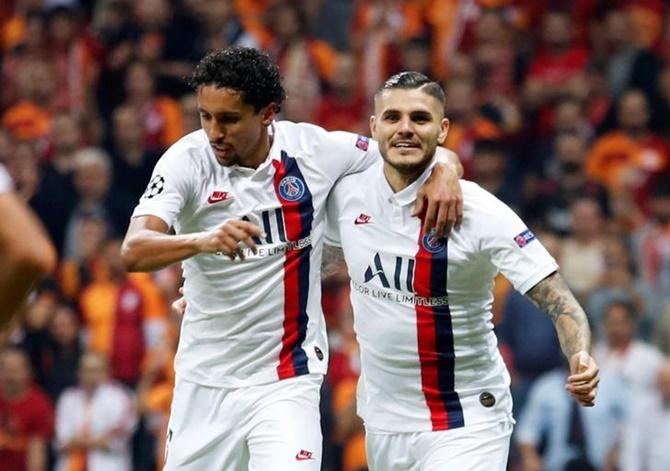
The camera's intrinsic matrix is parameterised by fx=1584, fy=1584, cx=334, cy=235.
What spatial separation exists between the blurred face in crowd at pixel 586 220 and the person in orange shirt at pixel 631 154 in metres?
0.96

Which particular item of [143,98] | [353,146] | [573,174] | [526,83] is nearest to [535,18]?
[526,83]

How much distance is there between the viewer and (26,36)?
15.1 metres

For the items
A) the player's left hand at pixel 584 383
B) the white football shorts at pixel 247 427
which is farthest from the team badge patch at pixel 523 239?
the white football shorts at pixel 247 427

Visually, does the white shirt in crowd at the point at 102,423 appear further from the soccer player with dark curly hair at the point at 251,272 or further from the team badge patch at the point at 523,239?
the team badge patch at the point at 523,239

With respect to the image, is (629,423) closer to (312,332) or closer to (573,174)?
(573,174)

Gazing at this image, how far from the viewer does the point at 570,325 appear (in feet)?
21.2

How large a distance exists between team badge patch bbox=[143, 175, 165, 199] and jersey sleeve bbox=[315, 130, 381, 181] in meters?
0.78

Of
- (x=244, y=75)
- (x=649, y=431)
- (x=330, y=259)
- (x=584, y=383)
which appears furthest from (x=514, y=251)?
(x=649, y=431)

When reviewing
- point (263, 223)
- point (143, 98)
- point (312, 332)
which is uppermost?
point (143, 98)

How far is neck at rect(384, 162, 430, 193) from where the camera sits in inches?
271

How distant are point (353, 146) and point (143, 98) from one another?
7421 millimetres

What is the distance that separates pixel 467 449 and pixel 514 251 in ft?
2.85

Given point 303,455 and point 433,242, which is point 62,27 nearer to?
point 433,242

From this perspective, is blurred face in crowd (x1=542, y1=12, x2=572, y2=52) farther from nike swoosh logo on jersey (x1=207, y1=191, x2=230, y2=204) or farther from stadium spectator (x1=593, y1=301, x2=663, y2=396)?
nike swoosh logo on jersey (x1=207, y1=191, x2=230, y2=204)
